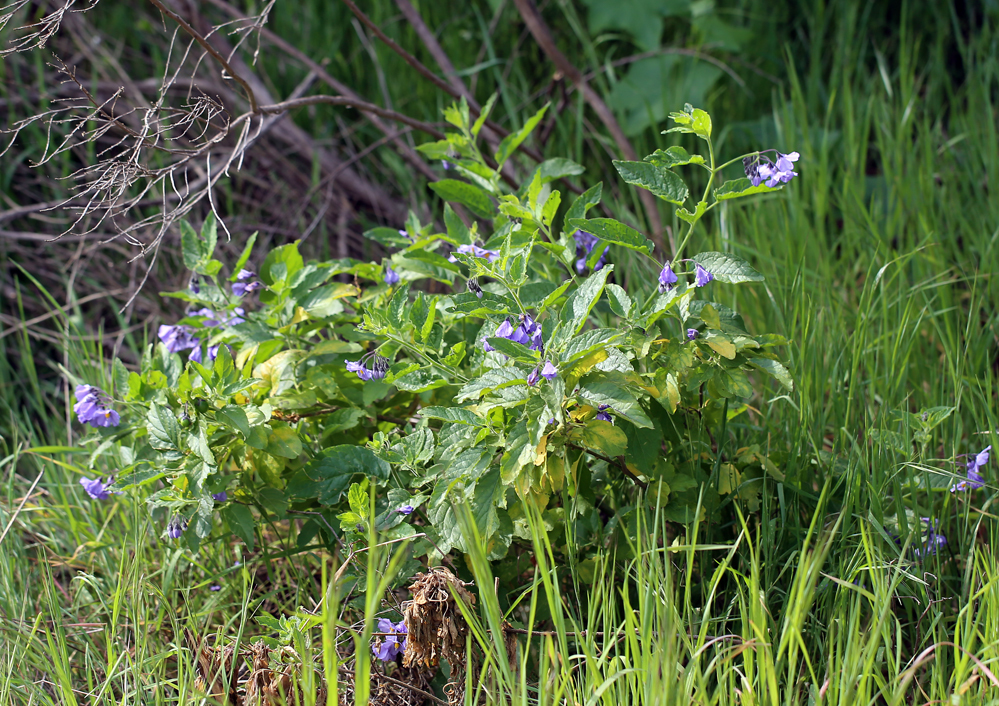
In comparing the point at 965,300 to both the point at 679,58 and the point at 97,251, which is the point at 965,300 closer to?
the point at 679,58

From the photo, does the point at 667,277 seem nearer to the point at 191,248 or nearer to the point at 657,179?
the point at 657,179

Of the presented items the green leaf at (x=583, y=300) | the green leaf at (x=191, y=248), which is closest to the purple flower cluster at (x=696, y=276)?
the green leaf at (x=583, y=300)

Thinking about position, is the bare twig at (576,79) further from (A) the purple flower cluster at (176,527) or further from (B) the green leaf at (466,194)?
(A) the purple flower cluster at (176,527)

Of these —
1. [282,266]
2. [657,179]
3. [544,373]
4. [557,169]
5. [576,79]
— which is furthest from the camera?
[576,79]

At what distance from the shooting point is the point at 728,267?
4.66 ft

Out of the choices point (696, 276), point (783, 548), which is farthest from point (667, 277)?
point (783, 548)

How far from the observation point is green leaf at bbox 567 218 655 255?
139 centimetres

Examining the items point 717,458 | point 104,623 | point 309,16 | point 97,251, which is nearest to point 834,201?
point 717,458

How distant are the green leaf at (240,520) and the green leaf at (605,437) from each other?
74 cm

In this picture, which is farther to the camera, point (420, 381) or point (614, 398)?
point (420, 381)

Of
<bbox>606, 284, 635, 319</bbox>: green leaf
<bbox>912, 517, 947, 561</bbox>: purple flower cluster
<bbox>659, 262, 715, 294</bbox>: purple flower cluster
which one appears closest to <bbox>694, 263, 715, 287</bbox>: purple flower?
<bbox>659, 262, 715, 294</bbox>: purple flower cluster

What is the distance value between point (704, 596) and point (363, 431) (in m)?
0.82

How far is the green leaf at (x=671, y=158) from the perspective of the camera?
4.60ft

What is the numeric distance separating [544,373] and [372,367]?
1.32 feet
